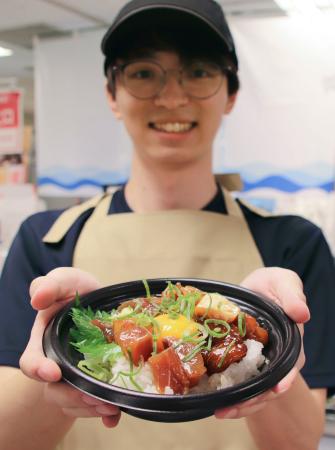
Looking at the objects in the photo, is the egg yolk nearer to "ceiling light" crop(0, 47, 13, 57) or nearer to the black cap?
the black cap

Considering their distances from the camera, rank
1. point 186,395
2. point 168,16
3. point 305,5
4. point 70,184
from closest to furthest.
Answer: point 186,395 < point 168,16 < point 305,5 < point 70,184

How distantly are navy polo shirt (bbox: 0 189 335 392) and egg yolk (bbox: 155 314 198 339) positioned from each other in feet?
1.55

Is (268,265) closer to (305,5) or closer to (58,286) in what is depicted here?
(58,286)

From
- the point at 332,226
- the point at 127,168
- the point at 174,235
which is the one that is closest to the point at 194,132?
the point at 174,235

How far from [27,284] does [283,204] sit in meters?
1.63

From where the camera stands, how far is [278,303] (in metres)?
0.91

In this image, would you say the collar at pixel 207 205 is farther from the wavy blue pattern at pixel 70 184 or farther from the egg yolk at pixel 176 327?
the wavy blue pattern at pixel 70 184

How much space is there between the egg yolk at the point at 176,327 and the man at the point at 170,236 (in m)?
0.22

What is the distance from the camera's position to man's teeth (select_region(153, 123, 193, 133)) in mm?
1250

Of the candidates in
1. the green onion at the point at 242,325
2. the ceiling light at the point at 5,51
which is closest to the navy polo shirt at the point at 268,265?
the green onion at the point at 242,325

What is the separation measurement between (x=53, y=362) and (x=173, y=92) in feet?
2.40

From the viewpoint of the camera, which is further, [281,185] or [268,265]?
[281,185]

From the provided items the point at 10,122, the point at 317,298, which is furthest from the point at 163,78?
the point at 10,122

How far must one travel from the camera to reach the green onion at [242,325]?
0.84 m
